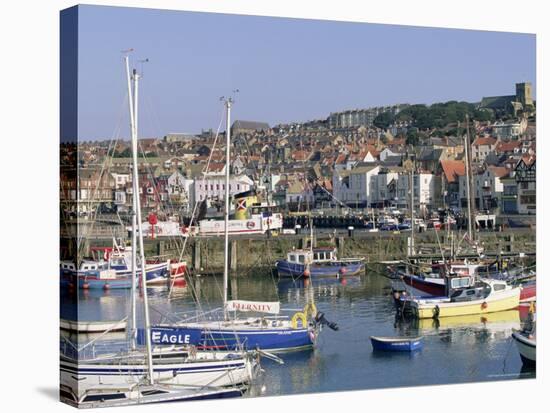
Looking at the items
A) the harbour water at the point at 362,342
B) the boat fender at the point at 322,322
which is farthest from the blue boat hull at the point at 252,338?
the boat fender at the point at 322,322

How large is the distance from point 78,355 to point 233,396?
5.96 ft

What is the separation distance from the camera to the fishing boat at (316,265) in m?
24.8

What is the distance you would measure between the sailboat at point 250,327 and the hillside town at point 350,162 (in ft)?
5.21

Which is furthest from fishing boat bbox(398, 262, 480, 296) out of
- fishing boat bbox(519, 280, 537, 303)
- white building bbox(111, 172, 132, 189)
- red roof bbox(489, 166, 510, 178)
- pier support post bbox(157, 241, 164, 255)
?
white building bbox(111, 172, 132, 189)

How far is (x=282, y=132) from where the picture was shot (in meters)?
17.1

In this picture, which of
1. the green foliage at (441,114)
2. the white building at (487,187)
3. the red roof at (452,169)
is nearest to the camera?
the green foliage at (441,114)

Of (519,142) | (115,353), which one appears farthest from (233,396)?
(519,142)

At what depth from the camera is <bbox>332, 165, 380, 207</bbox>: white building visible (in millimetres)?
21562

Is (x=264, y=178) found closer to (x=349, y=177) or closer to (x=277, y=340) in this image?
(x=349, y=177)

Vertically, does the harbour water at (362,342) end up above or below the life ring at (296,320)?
below

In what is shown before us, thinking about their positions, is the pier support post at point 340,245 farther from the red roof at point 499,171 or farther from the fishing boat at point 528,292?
the fishing boat at point 528,292

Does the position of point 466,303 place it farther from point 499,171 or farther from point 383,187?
point 383,187

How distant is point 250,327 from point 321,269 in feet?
32.1

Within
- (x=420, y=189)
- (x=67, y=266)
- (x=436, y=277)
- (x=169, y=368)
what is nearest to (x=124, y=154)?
(x=67, y=266)
